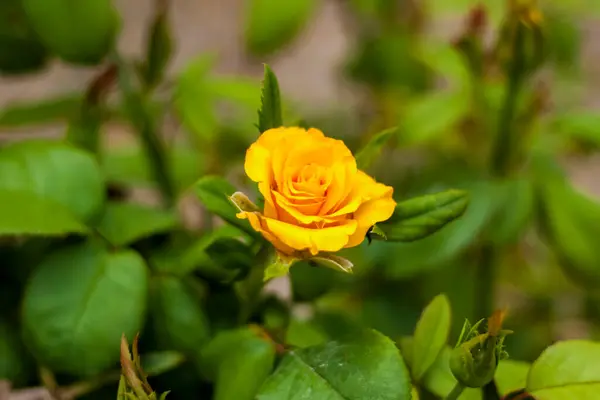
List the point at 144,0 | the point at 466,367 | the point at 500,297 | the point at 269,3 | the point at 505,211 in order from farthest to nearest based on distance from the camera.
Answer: the point at 144,0
the point at 500,297
the point at 269,3
the point at 505,211
the point at 466,367

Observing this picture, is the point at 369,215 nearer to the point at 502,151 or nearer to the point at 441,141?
the point at 502,151

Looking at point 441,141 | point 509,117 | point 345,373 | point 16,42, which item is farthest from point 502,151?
point 16,42

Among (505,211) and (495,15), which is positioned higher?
(495,15)

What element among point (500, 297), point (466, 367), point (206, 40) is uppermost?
point (466, 367)

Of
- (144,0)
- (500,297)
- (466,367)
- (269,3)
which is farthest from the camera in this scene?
(144,0)

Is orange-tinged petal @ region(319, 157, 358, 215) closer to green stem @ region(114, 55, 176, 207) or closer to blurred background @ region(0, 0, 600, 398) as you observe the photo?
blurred background @ region(0, 0, 600, 398)

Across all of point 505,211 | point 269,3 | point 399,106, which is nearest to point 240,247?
point 505,211

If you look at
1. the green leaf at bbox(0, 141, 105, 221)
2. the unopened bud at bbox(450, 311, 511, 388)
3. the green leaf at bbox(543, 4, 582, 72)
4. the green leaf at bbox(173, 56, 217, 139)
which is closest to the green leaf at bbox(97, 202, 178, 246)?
the green leaf at bbox(0, 141, 105, 221)

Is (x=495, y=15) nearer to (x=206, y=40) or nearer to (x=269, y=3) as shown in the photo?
(x=269, y=3)

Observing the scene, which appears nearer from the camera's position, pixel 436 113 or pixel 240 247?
pixel 240 247
